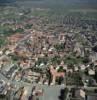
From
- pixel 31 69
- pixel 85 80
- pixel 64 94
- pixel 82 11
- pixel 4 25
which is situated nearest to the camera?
pixel 64 94

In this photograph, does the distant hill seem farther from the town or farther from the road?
the road

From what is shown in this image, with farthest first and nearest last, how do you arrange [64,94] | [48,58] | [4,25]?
[4,25]
[48,58]
[64,94]

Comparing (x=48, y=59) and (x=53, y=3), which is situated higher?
(x=53, y=3)

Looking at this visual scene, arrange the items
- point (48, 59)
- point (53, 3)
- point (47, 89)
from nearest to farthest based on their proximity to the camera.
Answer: point (47, 89) → point (48, 59) → point (53, 3)

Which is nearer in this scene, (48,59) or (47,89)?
(47,89)

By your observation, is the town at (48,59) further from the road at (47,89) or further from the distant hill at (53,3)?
the distant hill at (53,3)

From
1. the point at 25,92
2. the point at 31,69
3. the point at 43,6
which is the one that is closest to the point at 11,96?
the point at 25,92

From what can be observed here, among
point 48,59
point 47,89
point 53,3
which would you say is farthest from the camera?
point 53,3

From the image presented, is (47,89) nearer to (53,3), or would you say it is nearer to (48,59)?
(48,59)

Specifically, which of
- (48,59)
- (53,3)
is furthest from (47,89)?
(53,3)

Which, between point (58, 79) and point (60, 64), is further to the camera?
point (60, 64)

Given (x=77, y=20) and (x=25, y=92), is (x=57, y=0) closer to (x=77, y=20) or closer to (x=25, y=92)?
(x=77, y=20)
